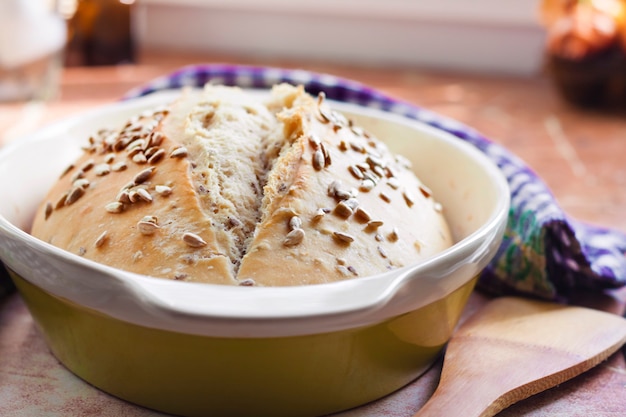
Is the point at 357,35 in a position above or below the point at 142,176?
below

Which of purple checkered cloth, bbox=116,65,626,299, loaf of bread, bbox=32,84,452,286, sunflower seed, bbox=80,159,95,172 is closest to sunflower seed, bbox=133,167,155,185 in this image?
loaf of bread, bbox=32,84,452,286

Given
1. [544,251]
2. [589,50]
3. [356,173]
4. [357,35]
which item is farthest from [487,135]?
[356,173]

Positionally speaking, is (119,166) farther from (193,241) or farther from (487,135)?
(487,135)

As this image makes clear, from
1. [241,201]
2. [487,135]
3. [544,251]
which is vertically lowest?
[487,135]

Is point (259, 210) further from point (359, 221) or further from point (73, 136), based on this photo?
point (73, 136)

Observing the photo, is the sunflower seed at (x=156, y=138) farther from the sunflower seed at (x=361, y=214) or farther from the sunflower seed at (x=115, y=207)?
the sunflower seed at (x=361, y=214)

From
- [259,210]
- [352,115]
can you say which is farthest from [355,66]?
[259,210]
